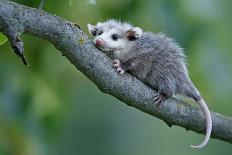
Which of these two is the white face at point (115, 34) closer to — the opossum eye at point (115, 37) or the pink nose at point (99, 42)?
the opossum eye at point (115, 37)

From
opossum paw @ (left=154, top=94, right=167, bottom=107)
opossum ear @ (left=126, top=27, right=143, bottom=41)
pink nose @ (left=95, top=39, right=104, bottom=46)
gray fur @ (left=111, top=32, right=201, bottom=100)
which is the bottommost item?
opossum paw @ (left=154, top=94, right=167, bottom=107)

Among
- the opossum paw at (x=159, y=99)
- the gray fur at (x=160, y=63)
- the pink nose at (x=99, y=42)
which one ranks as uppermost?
the gray fur at (x=160, y=63)

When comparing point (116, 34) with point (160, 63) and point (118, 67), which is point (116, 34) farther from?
point (118, 67)

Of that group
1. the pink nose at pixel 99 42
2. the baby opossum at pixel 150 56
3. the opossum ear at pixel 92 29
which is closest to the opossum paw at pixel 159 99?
the baby opossum at pixel 150 56

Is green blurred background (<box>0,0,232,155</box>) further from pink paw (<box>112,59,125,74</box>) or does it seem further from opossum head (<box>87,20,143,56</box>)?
pink paw (<box>112,59,125,74</box>)

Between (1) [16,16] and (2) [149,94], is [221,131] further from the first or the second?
(1) [16,16]

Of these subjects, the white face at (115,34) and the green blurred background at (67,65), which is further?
the green blurred background at (67,65)

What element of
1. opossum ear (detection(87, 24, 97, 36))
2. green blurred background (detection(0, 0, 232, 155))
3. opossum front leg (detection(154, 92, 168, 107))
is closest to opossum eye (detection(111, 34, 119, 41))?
opossum ear (detection(87, 24, 97, 36))

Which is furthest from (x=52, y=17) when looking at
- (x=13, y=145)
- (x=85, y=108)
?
(x=85, y=108)
